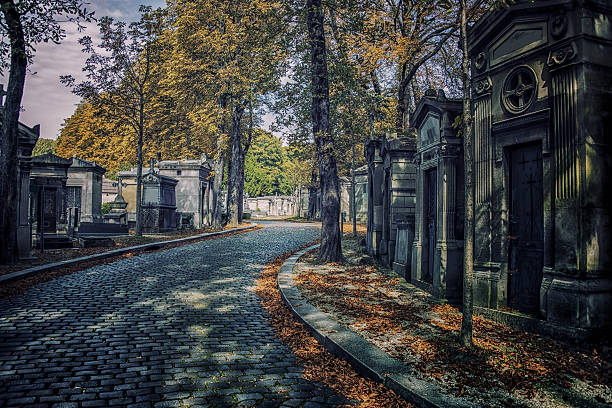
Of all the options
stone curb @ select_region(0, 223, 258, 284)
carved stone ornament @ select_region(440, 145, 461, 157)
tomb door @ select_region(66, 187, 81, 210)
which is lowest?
stone curb @ select_region(0, 223, 258, 284)

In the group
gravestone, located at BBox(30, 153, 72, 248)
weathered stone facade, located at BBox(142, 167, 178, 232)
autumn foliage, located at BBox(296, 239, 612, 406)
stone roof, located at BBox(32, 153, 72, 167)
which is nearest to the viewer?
autumn foliage, located at BBox(296, 239, 612, 406)

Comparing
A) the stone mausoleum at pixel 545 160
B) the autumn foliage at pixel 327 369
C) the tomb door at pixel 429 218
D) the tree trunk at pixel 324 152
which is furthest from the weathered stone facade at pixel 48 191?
the stone mausoleum at pixel 545 160

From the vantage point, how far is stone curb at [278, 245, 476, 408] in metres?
3.37

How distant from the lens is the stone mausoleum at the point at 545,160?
16.2ft

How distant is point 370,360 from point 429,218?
519 centimetres

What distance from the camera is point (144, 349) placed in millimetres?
4730

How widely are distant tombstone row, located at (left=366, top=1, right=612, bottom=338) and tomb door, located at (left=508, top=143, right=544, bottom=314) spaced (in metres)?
0.01

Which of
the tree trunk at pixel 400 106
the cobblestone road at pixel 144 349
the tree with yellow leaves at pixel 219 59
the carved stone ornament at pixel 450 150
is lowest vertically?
the cobblestone road at pixel 144 349

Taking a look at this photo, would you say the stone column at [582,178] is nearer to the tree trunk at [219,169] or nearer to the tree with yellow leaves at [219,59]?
the tree with yellow leaves at [219,59]

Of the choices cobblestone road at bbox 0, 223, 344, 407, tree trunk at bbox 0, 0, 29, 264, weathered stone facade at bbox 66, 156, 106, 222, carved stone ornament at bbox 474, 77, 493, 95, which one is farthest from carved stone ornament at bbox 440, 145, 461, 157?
weathered stone facade at bbox 66, 156, 106, 222

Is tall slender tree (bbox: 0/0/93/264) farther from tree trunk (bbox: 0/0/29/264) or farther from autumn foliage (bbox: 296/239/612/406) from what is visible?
autumn foliage (bbox: 296/239/612/406)

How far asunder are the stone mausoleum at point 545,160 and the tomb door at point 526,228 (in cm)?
1

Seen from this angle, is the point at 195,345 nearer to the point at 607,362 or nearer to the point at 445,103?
the point at 607,362

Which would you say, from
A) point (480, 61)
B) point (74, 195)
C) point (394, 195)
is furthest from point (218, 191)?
point (480, 61)
